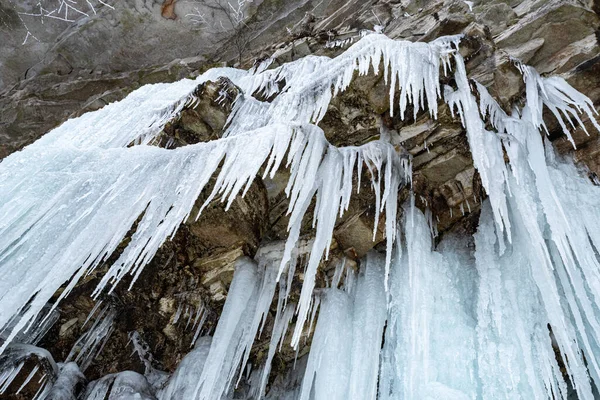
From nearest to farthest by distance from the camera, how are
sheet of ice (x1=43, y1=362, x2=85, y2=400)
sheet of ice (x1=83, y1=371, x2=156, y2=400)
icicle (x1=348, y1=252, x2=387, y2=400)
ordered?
icicle (x1=348, y1=252, x2=387, y2=400) → sheet of ice (x1=43, y1=362, x2=85, y2=400) → sheet of ice (x1=83, y1=371, x2=156, y2=400)

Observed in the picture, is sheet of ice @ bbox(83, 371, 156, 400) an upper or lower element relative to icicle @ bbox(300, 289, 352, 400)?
lower

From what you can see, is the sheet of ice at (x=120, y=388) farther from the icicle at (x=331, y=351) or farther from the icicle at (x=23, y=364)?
the icicle at (x=331, y=351)

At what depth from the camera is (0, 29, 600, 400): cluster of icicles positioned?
122 inches

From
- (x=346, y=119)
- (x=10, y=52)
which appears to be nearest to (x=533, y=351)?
(x=346, y=119)

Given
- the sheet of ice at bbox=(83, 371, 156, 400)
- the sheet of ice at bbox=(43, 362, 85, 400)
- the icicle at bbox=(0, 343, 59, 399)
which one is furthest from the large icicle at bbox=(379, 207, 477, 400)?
the icicle at bbox=(0, 343, 59, 399)

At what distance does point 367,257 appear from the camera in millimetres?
4281

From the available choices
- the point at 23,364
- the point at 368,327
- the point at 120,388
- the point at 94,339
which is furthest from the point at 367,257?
the point at 23,364

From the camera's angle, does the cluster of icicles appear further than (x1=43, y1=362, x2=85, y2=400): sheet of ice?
No

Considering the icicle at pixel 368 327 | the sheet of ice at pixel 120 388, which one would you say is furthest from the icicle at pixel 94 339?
the icicle at pixel 368 327

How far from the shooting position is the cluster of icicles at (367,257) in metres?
3.09

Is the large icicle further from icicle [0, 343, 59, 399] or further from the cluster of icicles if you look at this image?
icicle [0, 343, 59, 399]

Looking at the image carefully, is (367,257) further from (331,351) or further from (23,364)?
(23,364)

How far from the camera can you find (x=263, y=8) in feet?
28.4

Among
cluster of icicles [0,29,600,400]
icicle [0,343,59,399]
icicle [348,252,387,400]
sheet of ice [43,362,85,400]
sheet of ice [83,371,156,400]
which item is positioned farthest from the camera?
sheet of ice [83,371,156,400]
